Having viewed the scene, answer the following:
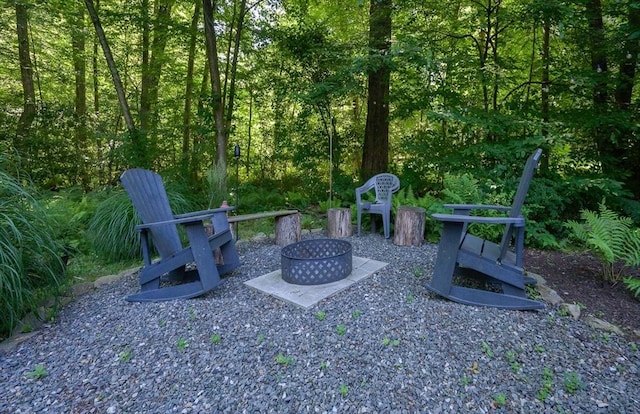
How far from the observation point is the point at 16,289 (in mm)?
1743

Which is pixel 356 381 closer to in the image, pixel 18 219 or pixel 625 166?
pixel 18 219

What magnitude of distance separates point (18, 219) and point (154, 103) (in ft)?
17.6

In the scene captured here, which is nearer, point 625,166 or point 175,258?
point 175,258

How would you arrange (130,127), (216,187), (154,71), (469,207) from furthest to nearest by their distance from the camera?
(154,71) → (130,127) → (216,187) → (469,207)

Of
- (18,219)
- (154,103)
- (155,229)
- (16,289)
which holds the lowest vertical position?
(16,289)

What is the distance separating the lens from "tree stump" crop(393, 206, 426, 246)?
344 cm

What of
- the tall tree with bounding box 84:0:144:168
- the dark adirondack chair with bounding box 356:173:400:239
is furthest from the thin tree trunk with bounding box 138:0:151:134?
the dark adirondack chair with bounding box 356:173:400:239

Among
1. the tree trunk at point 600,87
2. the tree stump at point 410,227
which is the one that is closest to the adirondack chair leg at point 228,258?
the tree stump at point 410,227

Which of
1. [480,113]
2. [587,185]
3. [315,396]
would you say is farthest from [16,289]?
[587,185]

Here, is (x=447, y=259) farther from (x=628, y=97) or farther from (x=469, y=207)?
(x=628, y=97)

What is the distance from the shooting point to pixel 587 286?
2.41 m

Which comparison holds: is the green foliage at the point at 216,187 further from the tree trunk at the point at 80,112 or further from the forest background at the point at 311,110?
the tree trunk at the point at 80,112

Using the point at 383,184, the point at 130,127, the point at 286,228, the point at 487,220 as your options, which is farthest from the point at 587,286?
the point at 130,127

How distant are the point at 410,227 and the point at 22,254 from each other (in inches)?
121
